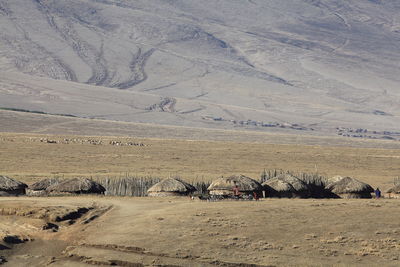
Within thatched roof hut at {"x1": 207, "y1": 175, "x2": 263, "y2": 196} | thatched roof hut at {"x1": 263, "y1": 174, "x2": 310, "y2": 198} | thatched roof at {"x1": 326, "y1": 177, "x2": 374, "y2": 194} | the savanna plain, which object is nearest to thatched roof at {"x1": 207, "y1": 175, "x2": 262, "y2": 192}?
thatched roof hut at {"x1": 207, "y1": 175, "x2": 263, "y2": 196}

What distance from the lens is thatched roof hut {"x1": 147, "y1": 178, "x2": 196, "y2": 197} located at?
3697 cm

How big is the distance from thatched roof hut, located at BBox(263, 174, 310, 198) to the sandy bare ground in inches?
236

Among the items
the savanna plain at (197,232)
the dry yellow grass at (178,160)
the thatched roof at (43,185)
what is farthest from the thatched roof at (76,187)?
the dry yellow grass at (178,160)

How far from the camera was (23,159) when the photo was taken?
57719 mm

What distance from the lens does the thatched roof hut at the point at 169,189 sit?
121ft

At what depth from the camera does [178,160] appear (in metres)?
63.4

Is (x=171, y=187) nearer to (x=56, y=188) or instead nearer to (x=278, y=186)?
(x=278, y=186)

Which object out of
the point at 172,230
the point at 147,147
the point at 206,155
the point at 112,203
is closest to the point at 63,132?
the point at 147,147

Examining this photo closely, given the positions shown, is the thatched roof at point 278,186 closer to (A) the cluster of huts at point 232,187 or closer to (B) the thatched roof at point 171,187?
(A) the cluster of huts at point 232,187

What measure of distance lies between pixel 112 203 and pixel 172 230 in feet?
22.6

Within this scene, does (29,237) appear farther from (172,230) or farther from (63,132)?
(63,132)

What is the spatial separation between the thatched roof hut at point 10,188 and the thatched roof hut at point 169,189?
17.4 ft

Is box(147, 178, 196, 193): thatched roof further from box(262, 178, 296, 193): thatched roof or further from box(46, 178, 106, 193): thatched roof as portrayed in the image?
box(262, 178, 296, 193): thatched roof

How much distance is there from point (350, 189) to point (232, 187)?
5376 millimetres
